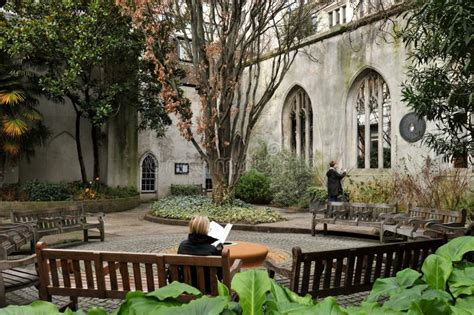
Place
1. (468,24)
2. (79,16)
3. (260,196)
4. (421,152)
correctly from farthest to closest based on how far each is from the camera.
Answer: (260,196)
(79,16)
(421,152)
(468,24)

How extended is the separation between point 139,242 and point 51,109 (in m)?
12.6

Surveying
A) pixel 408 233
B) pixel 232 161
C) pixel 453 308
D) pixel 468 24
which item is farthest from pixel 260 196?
pixel 453 308

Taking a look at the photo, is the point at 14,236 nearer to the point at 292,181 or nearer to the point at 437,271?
the point at 437,271

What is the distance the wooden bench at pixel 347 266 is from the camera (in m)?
4.21

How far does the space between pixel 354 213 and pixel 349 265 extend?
19.1ft

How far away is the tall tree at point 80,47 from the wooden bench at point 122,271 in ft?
42.0

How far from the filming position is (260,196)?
1844 cm

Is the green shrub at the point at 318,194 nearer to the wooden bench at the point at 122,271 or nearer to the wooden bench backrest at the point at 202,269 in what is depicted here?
the wooden bench at the point at 122,271

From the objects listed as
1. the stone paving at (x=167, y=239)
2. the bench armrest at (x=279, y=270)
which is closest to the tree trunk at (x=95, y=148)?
the stone paving at (x=167, y=239)

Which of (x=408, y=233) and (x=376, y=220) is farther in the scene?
(x=376, y=220)

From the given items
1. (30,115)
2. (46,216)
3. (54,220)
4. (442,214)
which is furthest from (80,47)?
(442,214)

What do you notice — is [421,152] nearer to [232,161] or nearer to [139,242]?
[232,161]

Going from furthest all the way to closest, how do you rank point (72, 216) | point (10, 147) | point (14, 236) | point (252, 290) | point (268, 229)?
point (10, 147) < point (268, 229) < point (72, 216) < point (14, 236) < point (252, 290)

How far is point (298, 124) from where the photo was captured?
20.5 m
